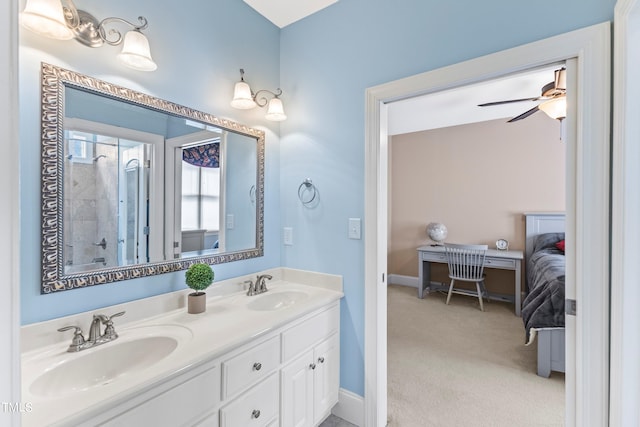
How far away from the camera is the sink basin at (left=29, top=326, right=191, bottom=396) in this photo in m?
1.00

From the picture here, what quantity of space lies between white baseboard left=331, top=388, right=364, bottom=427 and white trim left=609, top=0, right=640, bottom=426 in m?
1.18

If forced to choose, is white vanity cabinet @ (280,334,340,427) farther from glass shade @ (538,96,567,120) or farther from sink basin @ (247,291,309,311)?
glass shade @ (538,96,567,120)

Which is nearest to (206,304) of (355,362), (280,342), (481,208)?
(280,342)

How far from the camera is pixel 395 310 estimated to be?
3.87 meters

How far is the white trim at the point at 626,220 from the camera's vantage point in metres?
1.07

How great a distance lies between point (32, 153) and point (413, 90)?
1.71 meters

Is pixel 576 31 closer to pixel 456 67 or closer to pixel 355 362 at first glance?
Answer: pixel 456 67

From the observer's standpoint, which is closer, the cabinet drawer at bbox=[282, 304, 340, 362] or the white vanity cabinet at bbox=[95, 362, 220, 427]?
the white vanity cabinet at bbox=[95, 362, 220, 427]

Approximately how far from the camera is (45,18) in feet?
3.40

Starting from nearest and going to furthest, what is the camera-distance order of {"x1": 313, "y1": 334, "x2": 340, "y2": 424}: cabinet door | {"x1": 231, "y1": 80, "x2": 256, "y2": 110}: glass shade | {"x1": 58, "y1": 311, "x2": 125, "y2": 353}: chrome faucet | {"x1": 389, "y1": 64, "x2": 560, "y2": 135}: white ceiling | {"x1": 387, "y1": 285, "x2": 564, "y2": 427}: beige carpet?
{"x1": 58, "y1": 311, "x2": 125, "y2": 353}: chrome faucet
{"x1": 313, "y1": 334, "x2": 340, "y2": 424}: cabinet door
{"x1": 231, "y1": 80, "x2": 256, "y2": 110}: glass shade
{"x1": 387, "y1": 285, "x2": 564, "y2": 427}: beige carpet
{"x1": 389, "y1": 64, "x2": 560, "y2": 135}: white ceiling

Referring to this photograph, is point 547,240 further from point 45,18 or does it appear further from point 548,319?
point 45,18

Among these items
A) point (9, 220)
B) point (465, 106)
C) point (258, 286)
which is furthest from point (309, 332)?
point (465, 106)

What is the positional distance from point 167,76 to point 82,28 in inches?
14.6

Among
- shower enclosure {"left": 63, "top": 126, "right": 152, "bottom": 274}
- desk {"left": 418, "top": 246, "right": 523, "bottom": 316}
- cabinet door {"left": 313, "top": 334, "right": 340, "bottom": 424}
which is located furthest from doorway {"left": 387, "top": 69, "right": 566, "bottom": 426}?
shower enclosure {"left": 63, "top": 126, "right": 152, "bottom": 274}
